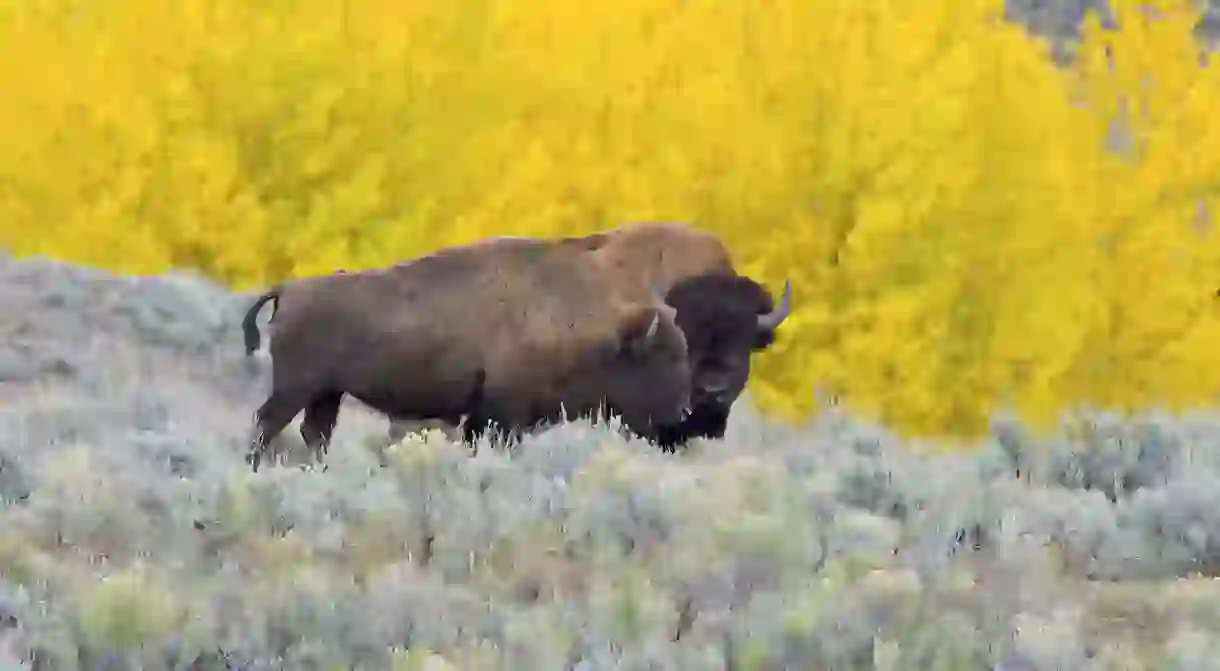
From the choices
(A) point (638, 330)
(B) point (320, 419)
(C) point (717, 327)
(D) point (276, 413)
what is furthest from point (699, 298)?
(D) point (276, 413)

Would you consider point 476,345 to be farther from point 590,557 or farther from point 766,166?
point 766,166

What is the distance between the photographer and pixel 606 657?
9.93 ft

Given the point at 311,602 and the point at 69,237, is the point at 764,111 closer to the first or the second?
the point at 69,237

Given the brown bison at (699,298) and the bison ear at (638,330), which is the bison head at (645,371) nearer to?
the bison ear at (638,330)

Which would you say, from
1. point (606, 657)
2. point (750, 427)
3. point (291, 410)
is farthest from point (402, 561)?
point (750, 427)

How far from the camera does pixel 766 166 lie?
1259 centimetres

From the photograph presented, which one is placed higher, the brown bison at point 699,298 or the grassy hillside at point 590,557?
the brown bison at point 699,298

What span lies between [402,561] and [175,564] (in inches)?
23.5

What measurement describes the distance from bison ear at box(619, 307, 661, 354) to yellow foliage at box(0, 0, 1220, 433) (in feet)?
16.9

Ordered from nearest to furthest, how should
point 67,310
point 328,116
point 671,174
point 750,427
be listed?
point 750,427, point 67,310, point 671,174, point 328,116

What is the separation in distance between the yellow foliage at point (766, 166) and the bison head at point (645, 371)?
5145mm

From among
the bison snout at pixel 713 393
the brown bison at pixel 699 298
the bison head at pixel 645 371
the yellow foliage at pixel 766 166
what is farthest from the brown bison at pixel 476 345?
the yellow foliage at pixel 766 166

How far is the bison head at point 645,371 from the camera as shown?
684 centimetres

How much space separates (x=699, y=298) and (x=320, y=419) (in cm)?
217
